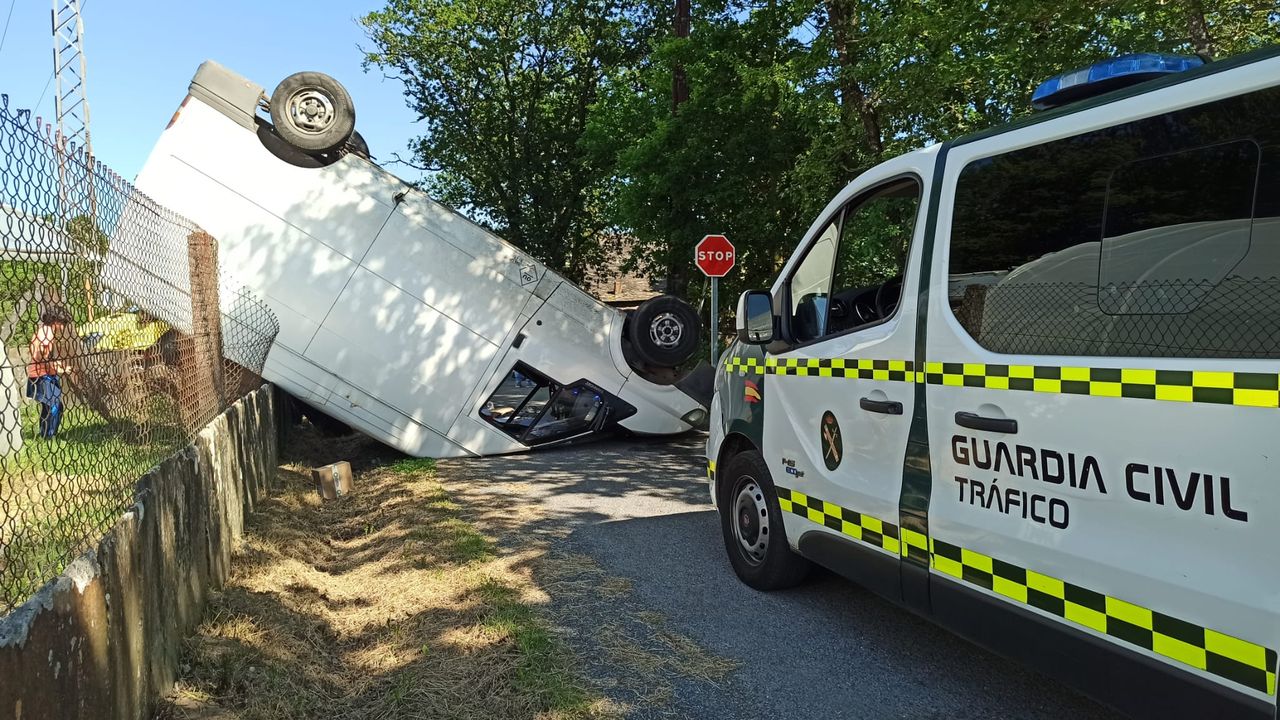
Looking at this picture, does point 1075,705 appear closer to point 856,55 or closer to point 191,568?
point 191,568

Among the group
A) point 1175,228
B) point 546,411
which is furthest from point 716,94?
point 1175,228

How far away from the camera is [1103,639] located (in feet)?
7.86

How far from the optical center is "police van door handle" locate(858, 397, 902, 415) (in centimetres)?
328

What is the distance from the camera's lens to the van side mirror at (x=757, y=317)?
432 centimetres

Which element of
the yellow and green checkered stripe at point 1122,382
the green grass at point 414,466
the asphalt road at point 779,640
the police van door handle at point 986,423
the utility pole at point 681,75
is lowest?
the asphalt road at point 779,640

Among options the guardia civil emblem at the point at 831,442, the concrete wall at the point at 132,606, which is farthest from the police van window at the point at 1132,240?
the concrete wall at the point at 132,606

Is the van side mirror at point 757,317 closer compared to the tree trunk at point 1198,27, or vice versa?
the van side mirror at point 757,317

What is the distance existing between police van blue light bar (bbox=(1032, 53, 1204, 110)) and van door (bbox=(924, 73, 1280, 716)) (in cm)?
20

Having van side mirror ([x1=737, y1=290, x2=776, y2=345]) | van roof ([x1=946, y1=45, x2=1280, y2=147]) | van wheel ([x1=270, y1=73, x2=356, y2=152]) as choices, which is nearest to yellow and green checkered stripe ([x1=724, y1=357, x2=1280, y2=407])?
van side mirror ([x1=737, y1=290, x2=776, y2=345])

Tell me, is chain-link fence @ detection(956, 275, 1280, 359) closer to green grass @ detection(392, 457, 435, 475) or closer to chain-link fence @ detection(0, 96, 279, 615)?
chain-link fence @ detection(0, 96, 279, 615)

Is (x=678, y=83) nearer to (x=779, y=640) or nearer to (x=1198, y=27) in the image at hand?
(x=1198, y=27)

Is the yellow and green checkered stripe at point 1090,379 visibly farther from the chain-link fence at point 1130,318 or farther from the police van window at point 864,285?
the police van window at point 864,285

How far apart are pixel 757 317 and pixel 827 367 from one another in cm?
63

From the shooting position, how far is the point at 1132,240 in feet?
8.13
